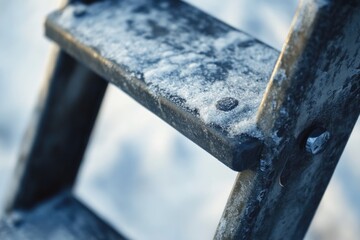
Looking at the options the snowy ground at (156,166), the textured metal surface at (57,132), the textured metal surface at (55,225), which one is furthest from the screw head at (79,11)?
the snowy ground at (156,166)

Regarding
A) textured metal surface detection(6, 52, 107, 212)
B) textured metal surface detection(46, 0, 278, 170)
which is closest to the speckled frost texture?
textured metal surface detection(46, 0, 278, 170)

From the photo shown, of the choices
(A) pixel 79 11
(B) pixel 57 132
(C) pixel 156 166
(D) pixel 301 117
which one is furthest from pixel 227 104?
(C) pixel 156 166

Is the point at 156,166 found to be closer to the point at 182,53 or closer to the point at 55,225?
the point at 55,225

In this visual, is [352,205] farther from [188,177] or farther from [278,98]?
[278,98]

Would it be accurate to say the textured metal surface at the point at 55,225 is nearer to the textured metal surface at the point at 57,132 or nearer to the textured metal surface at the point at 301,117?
the textured metal surface at the point at 57,132

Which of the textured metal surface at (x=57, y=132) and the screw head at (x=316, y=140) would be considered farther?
the textured metal surface at (x=57, y=132)

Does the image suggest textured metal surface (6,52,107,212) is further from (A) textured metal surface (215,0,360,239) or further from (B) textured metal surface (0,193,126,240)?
(A) textured metal surface (215,0,360,239)
